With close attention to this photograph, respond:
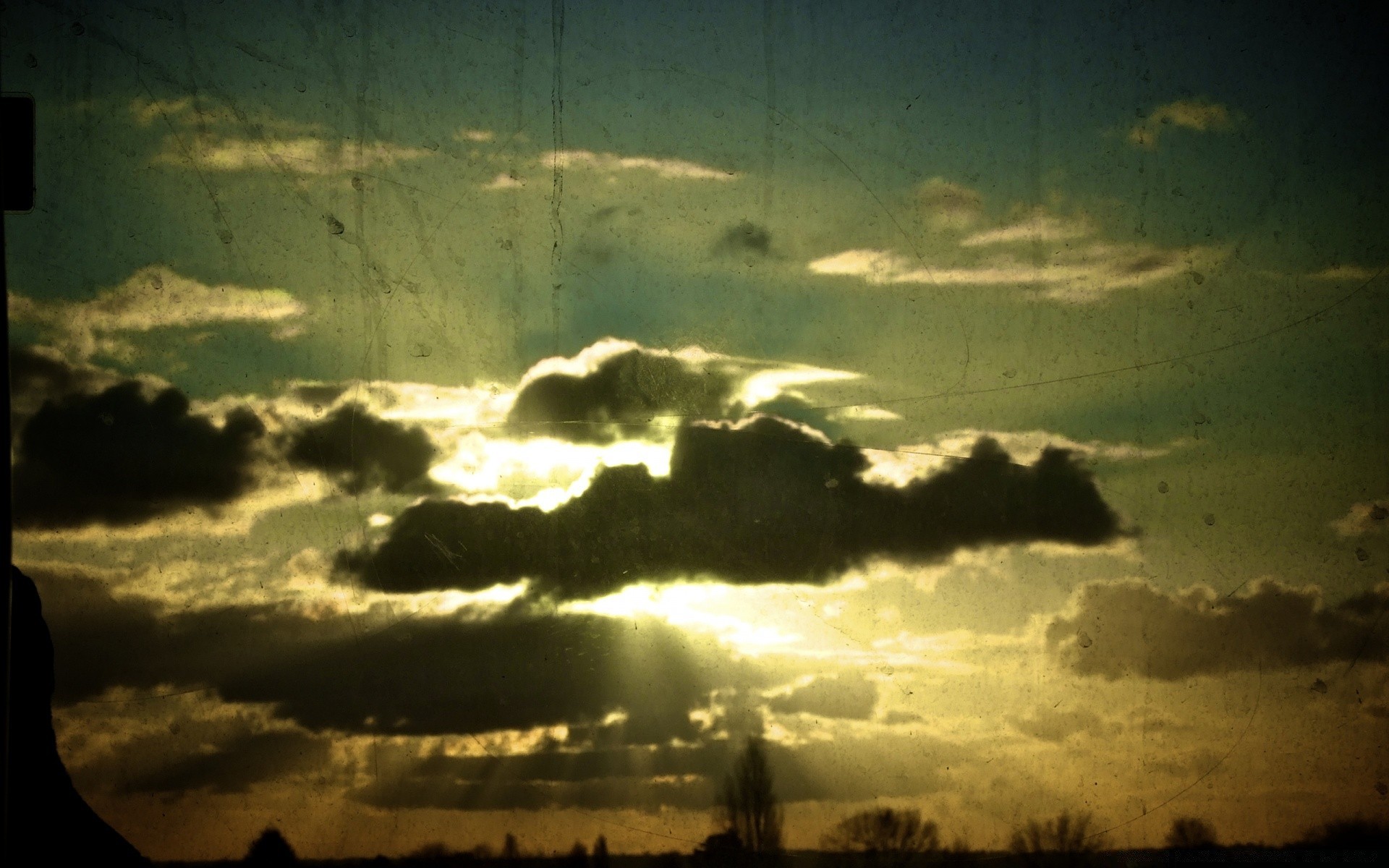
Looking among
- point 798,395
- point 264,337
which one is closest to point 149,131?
point 264,337

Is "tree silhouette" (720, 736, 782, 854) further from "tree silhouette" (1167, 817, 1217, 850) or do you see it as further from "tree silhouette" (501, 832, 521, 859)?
"tree silhouette" (1167, 817, 1217, 850)

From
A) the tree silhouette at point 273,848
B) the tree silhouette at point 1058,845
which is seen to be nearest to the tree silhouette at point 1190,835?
the tree silhouette at point 1058,845

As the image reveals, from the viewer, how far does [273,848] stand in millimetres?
4551

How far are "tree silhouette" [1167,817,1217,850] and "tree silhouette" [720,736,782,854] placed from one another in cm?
153

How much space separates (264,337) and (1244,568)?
3.97 metres

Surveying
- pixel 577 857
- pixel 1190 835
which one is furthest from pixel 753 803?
pixel 1190 835

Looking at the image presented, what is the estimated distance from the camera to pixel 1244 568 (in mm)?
4664

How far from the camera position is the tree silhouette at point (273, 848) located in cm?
454

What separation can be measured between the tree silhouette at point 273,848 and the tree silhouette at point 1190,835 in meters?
3.38

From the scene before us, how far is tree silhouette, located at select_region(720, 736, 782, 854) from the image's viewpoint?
457cm

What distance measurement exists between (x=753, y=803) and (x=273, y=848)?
6.06 feet

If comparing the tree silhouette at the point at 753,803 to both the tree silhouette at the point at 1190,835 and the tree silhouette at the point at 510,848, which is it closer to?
the tree silhouette at the point at 510,848

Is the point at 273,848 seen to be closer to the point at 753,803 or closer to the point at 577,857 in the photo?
the point at 577,857

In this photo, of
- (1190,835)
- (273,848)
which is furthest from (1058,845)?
(273,848)
